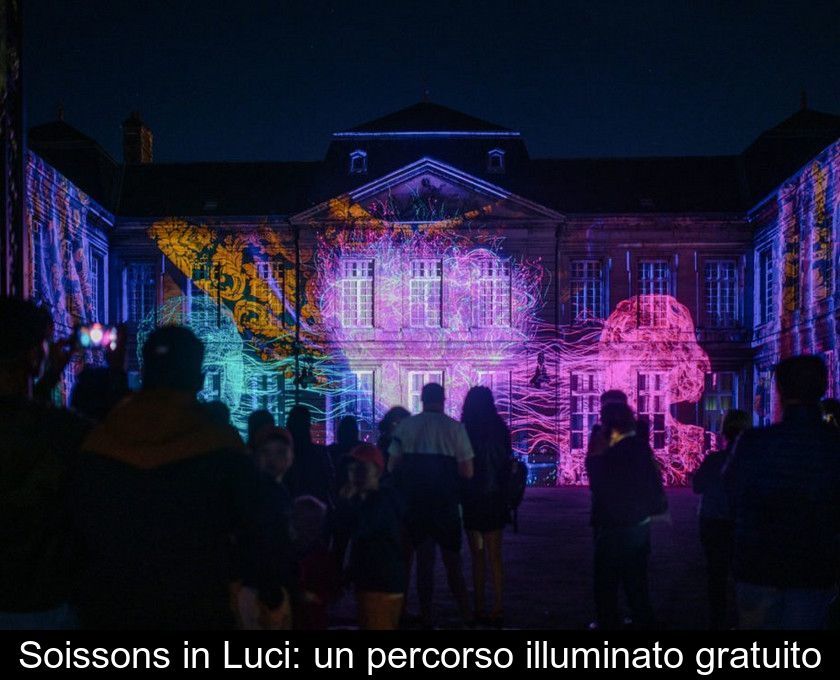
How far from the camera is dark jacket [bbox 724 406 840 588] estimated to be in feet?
13.0

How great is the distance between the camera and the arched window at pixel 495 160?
3088 cm

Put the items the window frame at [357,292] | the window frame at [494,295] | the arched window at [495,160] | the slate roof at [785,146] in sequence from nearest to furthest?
the window frame at [494,295]
the window frame at [357,292]
the arched window at [495,160]
the slate roof at [785,146]

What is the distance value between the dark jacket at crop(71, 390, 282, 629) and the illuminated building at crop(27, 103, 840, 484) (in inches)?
986

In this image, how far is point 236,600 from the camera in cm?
380

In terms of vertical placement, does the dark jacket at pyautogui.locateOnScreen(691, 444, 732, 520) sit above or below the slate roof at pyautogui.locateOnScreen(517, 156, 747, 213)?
below

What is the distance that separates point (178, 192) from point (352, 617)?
26165 mm

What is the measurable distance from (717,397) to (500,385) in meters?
6.95

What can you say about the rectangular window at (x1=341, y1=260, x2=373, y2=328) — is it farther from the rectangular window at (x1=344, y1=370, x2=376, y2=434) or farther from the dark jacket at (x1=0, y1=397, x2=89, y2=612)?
the dark jacket at (x1=0, y1=397, x2=89, y2=612)

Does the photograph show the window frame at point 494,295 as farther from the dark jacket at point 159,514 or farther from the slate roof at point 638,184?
the dark jacket at point 159,514

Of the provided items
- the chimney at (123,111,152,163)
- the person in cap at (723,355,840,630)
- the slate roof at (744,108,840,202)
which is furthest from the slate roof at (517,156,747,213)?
the person in cap at (723,355,840,630)

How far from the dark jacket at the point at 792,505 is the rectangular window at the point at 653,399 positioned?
25.1 metres

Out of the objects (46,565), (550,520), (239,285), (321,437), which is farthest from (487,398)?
(239,285)

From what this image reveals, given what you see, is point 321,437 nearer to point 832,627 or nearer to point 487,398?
point 487,398

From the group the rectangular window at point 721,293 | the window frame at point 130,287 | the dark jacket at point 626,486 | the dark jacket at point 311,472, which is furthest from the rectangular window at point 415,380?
the dark jacket at point 626,486
